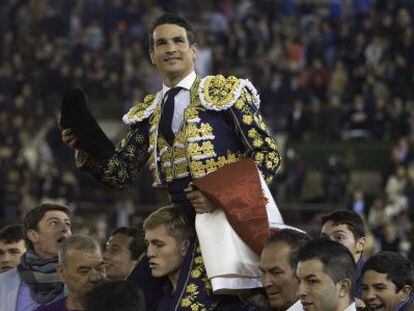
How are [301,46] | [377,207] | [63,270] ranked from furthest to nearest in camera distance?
[301,46]
[377,207]
[63,270]

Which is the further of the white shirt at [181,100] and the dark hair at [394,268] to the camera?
the dark hair at [394,268]

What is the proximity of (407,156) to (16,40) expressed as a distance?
Result: 9.47 metres

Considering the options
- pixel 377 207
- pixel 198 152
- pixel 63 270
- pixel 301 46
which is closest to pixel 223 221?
pixel 198 152

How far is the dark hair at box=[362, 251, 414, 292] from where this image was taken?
7129 mm

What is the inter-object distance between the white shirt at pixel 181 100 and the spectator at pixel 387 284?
1287mm

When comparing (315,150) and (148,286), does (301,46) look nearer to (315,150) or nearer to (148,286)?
(315,150)

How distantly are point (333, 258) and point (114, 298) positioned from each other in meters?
1.13

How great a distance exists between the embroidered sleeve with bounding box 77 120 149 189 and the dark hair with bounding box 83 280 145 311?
167 centimetres

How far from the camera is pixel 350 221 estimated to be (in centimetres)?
759

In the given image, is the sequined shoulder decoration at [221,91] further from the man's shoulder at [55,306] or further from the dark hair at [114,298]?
the dark hair at [114,298]

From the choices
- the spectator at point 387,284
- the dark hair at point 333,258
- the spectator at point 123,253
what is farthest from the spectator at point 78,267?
the dark hair at point 333,258

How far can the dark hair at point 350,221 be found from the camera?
7569 millimetres

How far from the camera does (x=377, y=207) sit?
56.4 feet

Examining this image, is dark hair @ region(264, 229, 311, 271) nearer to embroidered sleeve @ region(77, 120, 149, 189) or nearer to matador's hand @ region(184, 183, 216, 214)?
matador's hand @ region(184, 183, 216, 214)
